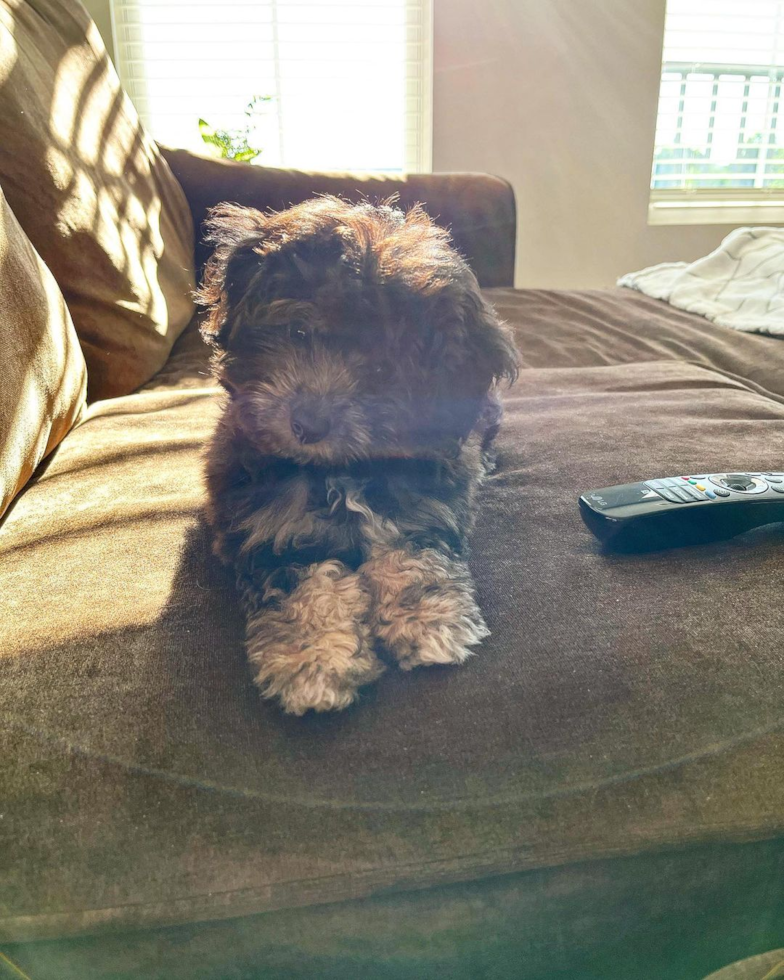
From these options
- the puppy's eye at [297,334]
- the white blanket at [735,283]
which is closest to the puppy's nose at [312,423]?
the puppy's eye at [297,334]

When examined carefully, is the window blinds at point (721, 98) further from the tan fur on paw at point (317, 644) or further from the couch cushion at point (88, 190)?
the tan fur on paw at point (317, 644)

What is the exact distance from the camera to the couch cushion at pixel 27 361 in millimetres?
1276

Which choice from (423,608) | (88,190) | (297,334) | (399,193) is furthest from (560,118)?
(423,608)

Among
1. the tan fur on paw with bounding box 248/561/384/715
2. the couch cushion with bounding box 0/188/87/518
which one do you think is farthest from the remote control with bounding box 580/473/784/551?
the couch cushion with bounding box 0/188/87/518

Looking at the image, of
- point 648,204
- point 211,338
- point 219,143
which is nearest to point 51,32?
point 211,338

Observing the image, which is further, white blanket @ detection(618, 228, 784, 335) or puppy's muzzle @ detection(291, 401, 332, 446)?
white blanket @ detection(618, 228, 784, 335)

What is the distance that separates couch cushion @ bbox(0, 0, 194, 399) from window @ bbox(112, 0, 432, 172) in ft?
9.28

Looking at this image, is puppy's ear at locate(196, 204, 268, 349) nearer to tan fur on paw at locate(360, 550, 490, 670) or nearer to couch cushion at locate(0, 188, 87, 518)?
couch cushion at locate(0, 188, 87, 518)

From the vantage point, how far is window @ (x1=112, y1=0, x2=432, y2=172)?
504 centimetres

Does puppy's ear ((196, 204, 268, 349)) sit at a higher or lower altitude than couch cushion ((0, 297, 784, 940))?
higher

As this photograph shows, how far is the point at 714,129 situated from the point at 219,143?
433 cm

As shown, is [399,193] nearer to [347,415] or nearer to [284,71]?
[347,415]

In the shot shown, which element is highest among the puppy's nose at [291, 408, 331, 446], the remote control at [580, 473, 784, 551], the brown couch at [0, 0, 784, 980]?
the puppy's nose at [291, 408, 331, 446]

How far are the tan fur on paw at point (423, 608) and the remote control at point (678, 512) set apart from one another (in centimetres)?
26
